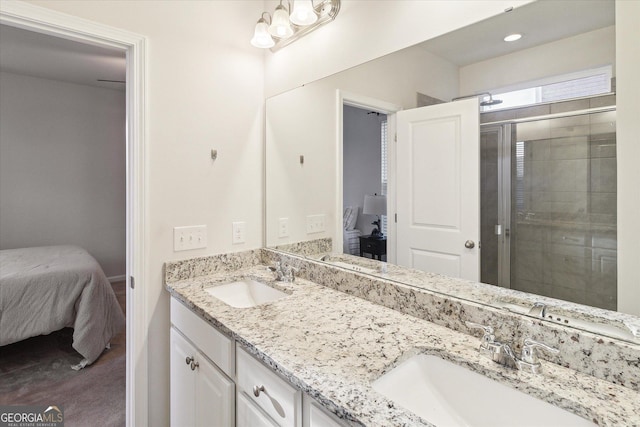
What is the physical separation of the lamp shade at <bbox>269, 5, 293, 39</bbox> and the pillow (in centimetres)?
96

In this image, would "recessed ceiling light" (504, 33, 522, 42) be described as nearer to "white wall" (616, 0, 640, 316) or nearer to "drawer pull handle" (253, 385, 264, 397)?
"white wall" (616, 0, 640, 316)

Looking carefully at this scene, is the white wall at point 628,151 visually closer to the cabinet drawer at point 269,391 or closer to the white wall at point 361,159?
the white wall at point 361,159

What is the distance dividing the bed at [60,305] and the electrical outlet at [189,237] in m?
1.44

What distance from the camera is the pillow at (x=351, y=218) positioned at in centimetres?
156

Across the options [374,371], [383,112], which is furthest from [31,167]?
[374,371]

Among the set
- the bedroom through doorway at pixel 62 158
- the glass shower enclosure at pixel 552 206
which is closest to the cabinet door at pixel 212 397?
the glass shower enclosure at pixel 552 206

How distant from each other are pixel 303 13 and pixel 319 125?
517mm

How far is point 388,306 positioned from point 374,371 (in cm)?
47

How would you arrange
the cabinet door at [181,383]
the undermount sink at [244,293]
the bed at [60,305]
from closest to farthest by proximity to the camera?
the cabinet door at [181,383]
the undermount sink at [244,293]
the bed at [60,305]

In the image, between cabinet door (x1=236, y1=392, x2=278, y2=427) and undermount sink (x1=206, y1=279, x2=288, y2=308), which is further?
undermount sink (x1=206, y1=279, x2=288, y2=308)

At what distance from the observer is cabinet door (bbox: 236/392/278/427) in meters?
0.98

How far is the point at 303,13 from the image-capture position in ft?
5.11

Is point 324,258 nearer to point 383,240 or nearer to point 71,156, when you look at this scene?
point 383,240

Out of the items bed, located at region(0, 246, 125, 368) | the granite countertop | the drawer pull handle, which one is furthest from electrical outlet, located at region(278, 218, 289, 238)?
bed, located at region(0, 246, 125, 368)
